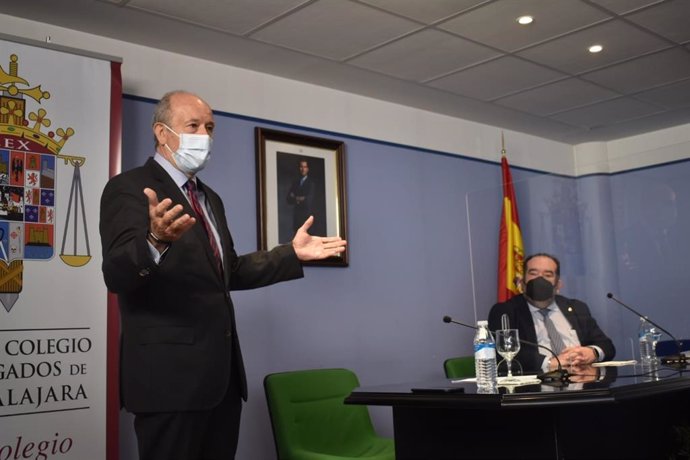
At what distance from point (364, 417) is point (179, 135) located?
213 cm

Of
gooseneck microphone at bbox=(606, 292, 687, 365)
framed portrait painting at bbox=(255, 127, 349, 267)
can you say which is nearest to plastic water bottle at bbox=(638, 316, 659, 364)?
gooseneck microphone at bbox=(606, 292, 687, 365)

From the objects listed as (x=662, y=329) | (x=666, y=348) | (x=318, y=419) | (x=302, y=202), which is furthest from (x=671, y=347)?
(x=302, y=202)

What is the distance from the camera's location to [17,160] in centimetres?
333

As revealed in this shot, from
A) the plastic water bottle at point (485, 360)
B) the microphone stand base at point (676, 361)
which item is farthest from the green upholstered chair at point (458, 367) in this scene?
the plastic water bottle at point (485, 360)

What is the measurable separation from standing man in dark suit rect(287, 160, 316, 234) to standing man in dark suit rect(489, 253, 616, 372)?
1.32 m

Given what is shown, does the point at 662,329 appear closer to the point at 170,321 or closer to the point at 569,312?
the point at 569,312

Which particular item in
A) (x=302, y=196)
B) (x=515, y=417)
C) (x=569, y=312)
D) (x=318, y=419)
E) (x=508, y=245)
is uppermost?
(x=302, y=196)

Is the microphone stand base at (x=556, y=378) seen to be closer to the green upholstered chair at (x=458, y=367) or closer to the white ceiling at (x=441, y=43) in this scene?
the green upholstered chair at (x=458, y=367)

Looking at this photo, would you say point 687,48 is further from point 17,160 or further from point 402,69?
point 17,160

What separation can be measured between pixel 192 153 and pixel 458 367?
264 cm

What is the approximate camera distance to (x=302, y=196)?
181 inches

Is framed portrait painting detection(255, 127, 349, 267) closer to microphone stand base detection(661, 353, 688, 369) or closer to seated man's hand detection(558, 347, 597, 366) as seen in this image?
seated man's hand detection(558, 347, 597, 366)

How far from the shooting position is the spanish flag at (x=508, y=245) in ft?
18.1

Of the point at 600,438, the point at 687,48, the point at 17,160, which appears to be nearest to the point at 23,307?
the point at 17,160
